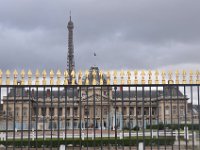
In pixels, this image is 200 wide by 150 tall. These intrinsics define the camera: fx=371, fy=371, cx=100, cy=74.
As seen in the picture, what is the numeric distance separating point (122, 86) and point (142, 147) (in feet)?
6.79

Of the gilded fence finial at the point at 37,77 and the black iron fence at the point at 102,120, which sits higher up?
the gilded fence finial at the point at 37,77

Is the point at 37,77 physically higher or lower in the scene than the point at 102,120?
higher

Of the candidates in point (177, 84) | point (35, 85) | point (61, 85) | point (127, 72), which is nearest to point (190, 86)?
point (177, 84)

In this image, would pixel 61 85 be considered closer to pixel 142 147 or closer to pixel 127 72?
pixel 127 72

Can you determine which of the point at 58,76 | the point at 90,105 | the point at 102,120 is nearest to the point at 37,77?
the point at 58,76

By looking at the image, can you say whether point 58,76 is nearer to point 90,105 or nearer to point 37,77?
point 37,77

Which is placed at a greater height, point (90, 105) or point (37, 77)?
point (37, 77)

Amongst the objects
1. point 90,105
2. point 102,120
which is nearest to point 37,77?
point 102,120

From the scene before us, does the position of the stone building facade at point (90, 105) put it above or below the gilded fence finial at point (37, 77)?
below

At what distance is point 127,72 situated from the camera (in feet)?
35.8

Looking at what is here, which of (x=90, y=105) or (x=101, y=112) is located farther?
(x=90, y=105)

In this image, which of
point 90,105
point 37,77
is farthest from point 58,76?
point 90,105

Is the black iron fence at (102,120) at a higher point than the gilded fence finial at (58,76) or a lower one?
lower

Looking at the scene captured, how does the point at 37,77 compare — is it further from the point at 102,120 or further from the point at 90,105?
the point at 90,105
